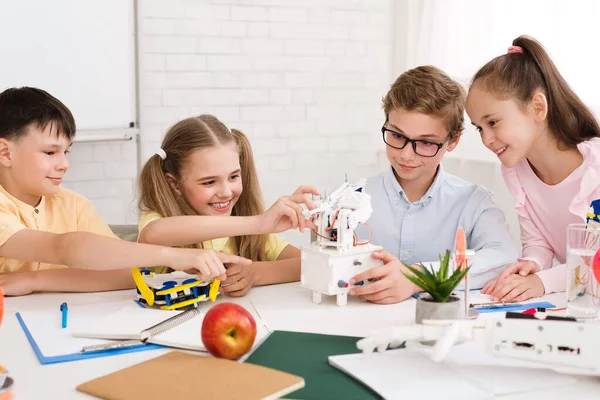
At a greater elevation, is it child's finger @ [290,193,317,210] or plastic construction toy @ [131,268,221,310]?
child's finger @ [290,193,317,210]

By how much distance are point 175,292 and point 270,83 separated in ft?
8.47

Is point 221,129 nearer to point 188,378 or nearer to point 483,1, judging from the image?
point 188,378

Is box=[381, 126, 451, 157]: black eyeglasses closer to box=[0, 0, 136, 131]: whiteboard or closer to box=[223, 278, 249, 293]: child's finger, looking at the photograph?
box=[223, 278, 249, 293]: child's finger

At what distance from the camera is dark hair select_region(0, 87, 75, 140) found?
210 centimetres

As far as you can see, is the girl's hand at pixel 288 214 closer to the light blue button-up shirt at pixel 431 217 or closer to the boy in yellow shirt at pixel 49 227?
the boy in yellow shirt at pixel 49 227

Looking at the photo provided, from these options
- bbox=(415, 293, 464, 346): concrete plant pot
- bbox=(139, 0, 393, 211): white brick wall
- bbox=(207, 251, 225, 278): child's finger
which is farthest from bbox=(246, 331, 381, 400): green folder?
bbox=(139, 0, 393, 211): white brick wall

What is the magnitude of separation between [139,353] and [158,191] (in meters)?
0.86

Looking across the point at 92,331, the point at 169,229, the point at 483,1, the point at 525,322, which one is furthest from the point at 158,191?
the point at 483,1

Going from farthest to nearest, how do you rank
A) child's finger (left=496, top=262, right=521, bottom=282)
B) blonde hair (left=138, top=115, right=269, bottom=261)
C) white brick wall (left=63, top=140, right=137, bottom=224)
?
white brick wall (left=63, top=140, right=137, bottom=224), blonde hair (left=138, top=115, right=269, bottom=261), child's finger (left=496, top=262, right=521, bottom=282)

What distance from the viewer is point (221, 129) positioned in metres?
2.27

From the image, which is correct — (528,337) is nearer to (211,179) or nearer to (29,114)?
(211,179)

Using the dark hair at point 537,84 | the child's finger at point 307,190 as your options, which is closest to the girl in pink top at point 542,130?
the dark hair at point 537,84

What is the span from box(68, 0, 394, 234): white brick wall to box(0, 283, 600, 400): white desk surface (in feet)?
6.18

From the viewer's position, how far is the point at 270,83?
13.4 feet
